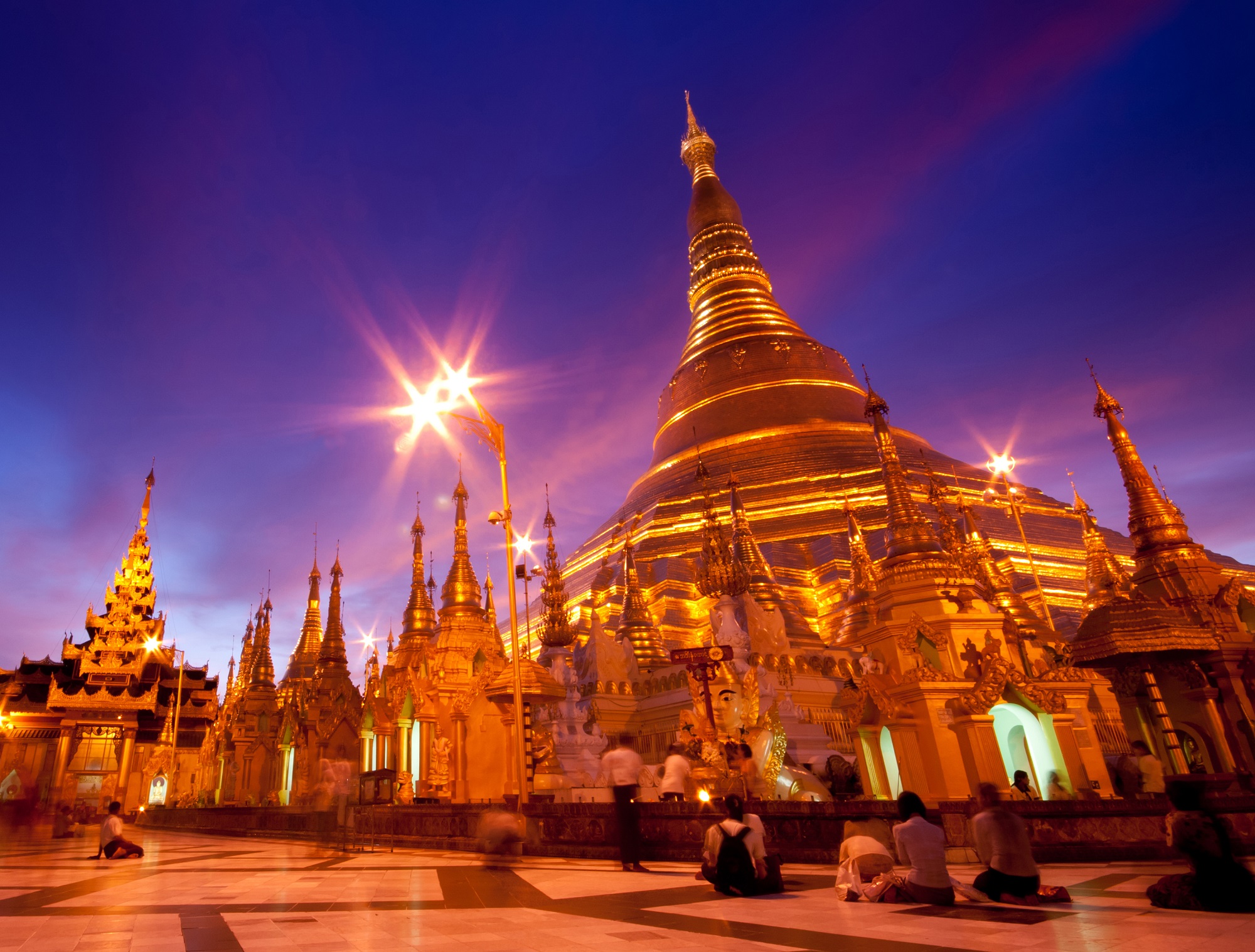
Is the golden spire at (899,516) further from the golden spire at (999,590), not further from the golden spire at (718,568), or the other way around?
the golden spire at (718,568)

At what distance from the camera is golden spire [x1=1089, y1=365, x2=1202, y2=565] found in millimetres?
22219

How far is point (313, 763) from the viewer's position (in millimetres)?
30078

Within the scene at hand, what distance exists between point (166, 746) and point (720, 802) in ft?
143

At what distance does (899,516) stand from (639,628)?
11.9 meters

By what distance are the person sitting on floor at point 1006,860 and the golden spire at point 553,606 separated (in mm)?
23942

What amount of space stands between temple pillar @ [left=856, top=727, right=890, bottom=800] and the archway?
43 millimetres

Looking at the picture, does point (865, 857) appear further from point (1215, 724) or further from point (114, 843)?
point (1215, 724)

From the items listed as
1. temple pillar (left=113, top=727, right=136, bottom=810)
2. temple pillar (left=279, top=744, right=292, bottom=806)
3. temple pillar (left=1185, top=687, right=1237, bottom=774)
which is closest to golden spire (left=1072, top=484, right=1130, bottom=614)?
temple pillar (left=1185, top=687, right=1237, bottom=774)

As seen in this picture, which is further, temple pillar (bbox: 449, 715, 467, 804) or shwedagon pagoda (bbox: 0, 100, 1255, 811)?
temple pillar (bbox: 449, 715, 467, 804)

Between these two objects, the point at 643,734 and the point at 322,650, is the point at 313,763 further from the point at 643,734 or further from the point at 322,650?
the point at 643,734

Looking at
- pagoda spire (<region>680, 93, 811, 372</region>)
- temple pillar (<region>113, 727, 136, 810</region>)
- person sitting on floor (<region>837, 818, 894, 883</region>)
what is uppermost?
pagoda spire (<region>680, 93, 811, 372</region>)

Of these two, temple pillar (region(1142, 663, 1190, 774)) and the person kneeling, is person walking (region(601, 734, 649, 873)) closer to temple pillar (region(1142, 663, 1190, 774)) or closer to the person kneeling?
the person kneeling

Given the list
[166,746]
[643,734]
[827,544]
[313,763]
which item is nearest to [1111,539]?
[827,544]

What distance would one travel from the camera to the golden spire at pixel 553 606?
2919 cm
